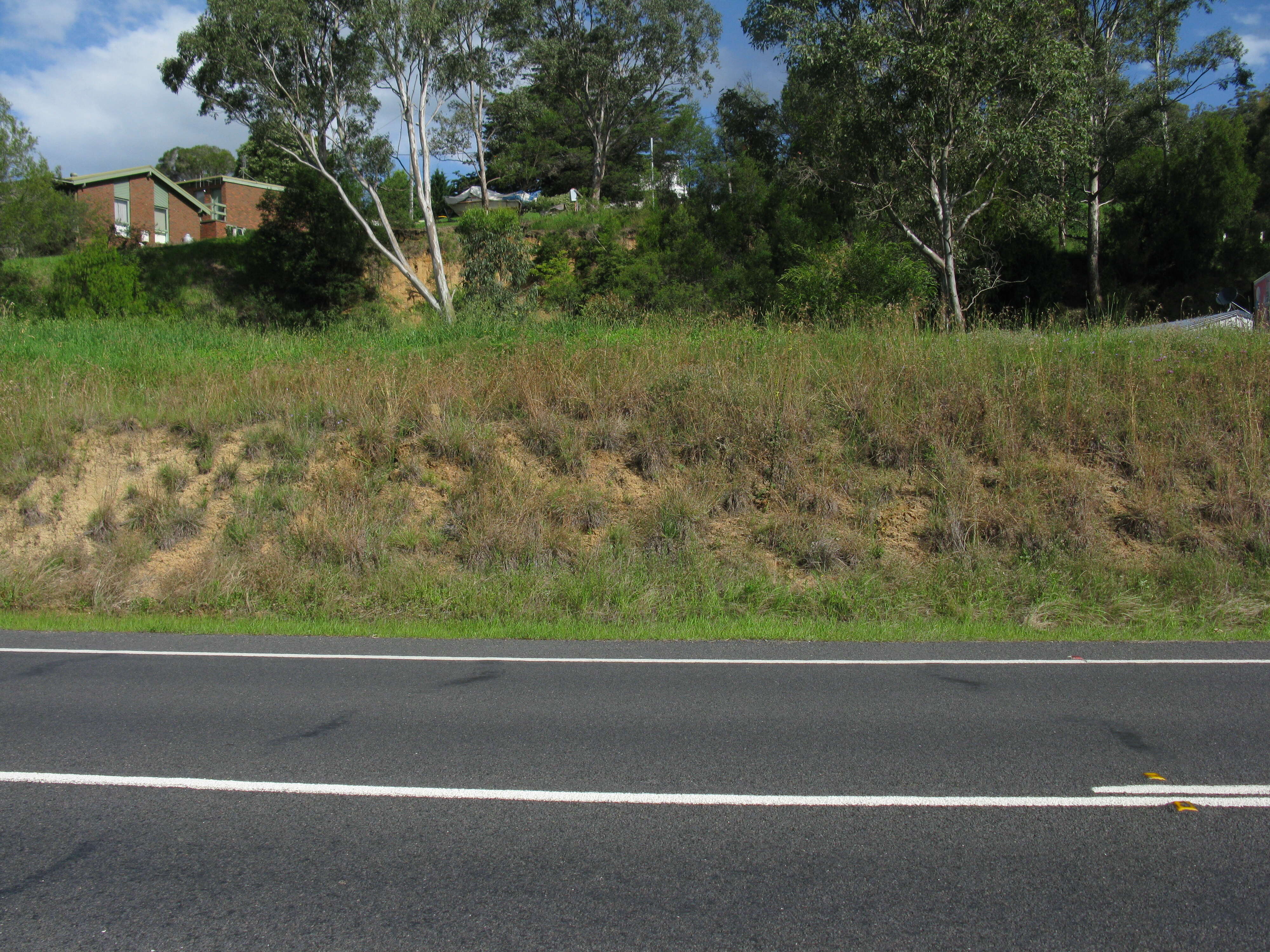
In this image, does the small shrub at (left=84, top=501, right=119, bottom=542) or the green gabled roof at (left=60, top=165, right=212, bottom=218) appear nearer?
the small shrub at (left=84, top=501, right=119, bottom=542)

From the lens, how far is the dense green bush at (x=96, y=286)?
3688 cm

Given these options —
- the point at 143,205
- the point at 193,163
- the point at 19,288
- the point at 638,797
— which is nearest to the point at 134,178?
the point at 143,205

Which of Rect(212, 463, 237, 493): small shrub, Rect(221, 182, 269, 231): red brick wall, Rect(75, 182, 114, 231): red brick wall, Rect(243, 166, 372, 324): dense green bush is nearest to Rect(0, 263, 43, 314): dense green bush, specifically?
Rect(243, 166, 372, 324): dense green bush

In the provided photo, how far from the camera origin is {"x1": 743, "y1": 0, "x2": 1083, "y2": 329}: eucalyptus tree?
19.5m

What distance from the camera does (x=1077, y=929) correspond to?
335cm

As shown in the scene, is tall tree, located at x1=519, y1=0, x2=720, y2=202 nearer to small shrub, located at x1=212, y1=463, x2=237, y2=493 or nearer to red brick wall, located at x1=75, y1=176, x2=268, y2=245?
red brick wall, located at x1=75, y1=176, x2=268, y2=245

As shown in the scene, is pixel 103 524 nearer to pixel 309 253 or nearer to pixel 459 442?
pixel 459 442

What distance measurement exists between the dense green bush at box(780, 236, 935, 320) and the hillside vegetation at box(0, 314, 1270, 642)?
9297mm

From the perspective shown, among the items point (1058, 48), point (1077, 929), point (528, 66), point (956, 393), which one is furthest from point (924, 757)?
point (528, 66)

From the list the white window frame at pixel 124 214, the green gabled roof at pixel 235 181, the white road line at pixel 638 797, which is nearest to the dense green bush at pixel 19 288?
the white window frame at pixel 124 214

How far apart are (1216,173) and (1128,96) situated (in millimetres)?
5762

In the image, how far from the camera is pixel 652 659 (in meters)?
7.68

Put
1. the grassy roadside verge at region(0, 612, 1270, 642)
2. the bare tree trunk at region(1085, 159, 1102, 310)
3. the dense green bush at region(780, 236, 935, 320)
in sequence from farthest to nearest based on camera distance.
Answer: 1. the bare tree trunk at region(1085, 159, 1102, 310)
2. the dense green bush at region(780, 236, 935, 320)
3. the grassy roadside verge at region(0, 612, 1270, 642)

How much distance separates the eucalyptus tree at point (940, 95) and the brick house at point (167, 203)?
38256 millimetres
